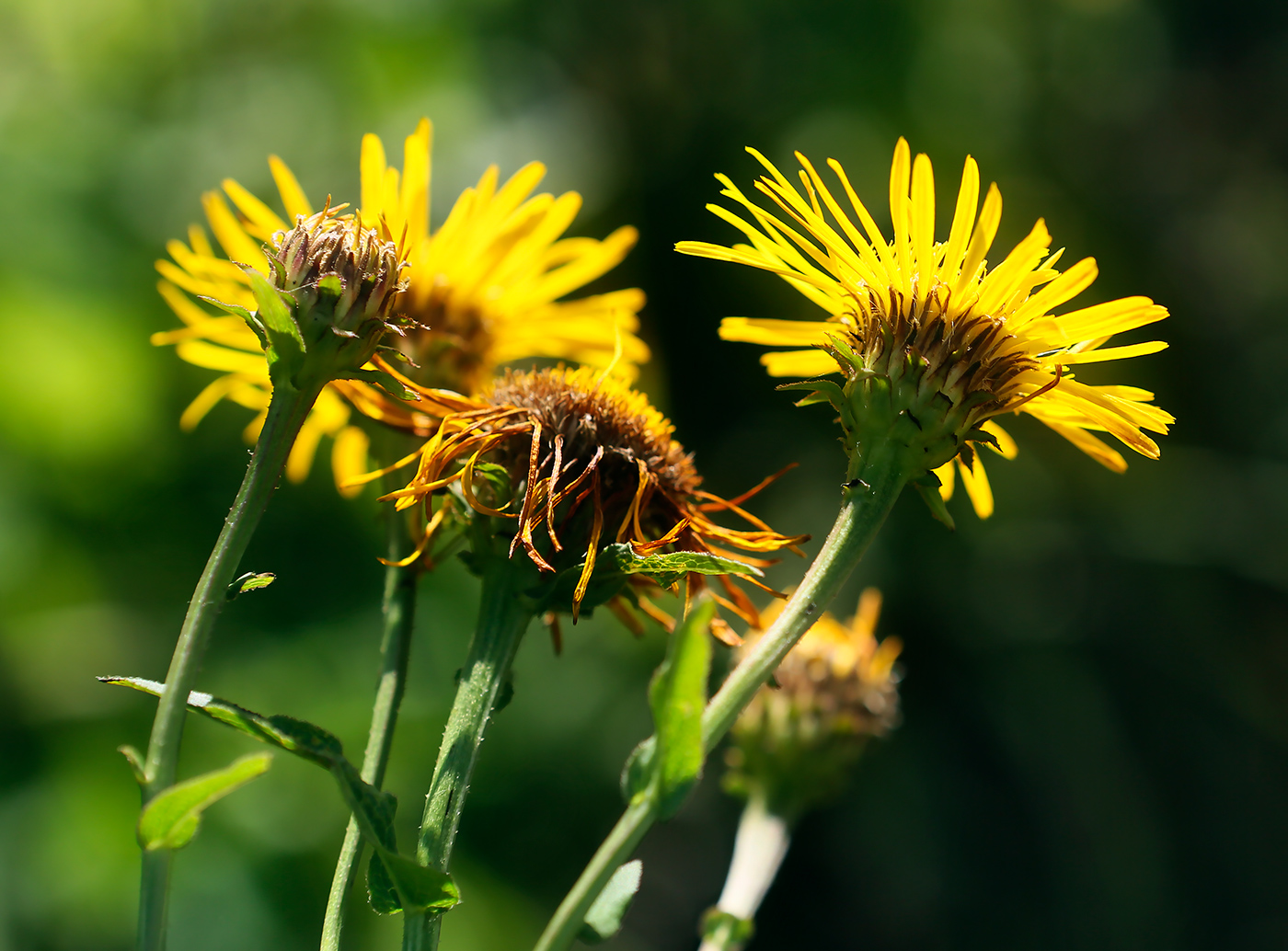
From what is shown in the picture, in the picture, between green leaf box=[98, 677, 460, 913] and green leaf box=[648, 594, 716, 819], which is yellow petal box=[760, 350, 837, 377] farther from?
green leaf box=[98, 677, 460, 913]

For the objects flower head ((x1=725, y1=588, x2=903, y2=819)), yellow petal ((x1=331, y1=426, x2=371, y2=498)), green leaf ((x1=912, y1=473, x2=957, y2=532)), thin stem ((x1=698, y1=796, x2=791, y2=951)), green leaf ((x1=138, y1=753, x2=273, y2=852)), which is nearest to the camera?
green leaf ((x1=138, y1=753, x2=273, y2=852))

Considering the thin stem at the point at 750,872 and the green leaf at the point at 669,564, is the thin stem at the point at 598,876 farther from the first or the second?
the thin stem at the point at 750,872

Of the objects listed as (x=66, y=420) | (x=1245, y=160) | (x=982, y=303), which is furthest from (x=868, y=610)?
(x=1245, y=160)

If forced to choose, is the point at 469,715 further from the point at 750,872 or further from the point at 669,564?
the point at 750,872

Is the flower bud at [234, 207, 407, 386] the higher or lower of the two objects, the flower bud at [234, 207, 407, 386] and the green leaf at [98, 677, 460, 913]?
the higher

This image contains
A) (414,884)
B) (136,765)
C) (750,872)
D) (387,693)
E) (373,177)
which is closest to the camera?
(136,765)

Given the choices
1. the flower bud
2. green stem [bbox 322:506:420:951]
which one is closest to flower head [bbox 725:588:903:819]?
green stem [bbox 322:506:420:951]

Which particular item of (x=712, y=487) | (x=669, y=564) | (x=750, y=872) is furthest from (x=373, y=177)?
(x=712, y=487)
